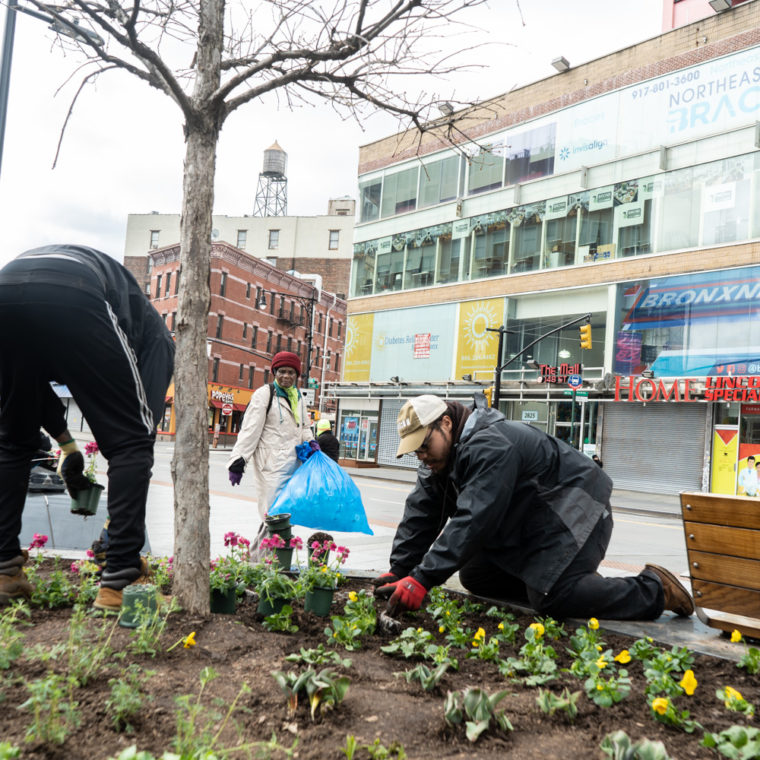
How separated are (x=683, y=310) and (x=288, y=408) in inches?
845

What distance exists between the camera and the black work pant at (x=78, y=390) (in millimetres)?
2779

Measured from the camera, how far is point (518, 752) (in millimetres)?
1895

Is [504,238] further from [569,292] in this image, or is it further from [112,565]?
[112,565]

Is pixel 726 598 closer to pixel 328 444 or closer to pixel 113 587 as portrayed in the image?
pixel 113 587

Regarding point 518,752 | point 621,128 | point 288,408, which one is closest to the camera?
point 518,752

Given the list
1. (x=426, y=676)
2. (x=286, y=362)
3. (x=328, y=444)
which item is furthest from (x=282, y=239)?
(x=426, y=676)

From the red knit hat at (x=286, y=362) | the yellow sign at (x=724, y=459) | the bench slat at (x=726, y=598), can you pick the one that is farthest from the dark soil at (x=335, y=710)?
the yellow sign at (x=724, y=459)

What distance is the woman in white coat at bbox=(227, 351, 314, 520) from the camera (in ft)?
17.5

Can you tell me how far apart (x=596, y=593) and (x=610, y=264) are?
24593 mm

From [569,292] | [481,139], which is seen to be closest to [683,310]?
[569,292]

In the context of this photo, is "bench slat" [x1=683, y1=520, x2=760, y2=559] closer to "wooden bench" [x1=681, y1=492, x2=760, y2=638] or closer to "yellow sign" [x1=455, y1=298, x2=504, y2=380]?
"wooden bench" [x1=681, y1=492, x2=760, y2=638]

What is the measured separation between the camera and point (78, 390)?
2.89 meters

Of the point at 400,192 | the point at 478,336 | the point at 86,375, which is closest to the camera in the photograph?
the point at 86,375

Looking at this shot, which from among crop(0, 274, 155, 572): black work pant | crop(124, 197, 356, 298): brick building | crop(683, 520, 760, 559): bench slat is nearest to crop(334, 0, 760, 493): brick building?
crop(683, 520, 760, 559): bench slat
